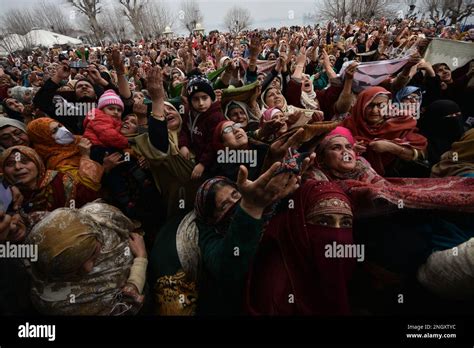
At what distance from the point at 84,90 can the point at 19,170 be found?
149cm

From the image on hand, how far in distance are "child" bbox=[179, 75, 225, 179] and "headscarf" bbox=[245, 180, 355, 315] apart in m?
1.11

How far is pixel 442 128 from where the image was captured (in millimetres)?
2729

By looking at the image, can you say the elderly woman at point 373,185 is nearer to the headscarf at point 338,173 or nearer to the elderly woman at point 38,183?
the headscarf at point 338,173

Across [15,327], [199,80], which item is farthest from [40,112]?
[15,327]

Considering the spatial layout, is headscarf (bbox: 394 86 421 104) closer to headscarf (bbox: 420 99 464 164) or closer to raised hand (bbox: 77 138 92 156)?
headscarf (bbox: 420 99 464 164)

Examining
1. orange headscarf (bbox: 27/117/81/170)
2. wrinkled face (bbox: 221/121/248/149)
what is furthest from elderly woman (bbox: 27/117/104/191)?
wrinkled face (bbox: 221/121/248/149)

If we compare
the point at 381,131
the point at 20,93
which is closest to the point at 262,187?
the point at 381,131

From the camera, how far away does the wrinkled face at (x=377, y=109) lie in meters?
2.63

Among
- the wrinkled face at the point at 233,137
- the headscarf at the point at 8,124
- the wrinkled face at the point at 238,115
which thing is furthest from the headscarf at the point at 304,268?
the headscarf at the point at 8,124

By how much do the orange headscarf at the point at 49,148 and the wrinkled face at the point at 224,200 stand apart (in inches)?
52.2

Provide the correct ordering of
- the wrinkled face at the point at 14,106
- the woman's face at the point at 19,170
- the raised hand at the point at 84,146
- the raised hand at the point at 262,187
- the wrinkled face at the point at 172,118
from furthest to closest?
the wrinkled face at the point at 14,106 < the wrinkled face at the point at 172,118 < the raised hand at the point at 84,146 < the woman's face at the point at 19,170 < the raised hand at the point at 262,187

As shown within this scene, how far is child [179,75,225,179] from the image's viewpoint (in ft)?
8.37

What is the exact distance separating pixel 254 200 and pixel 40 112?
2813 mm

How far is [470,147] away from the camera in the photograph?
2172 mm
